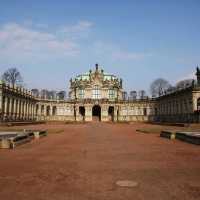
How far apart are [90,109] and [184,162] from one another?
104642mm

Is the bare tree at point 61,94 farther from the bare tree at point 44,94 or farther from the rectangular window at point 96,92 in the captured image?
the rectangular window at point 96,92

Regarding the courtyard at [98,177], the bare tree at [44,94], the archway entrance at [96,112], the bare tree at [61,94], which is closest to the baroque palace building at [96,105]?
the archway entrance at [96,112]

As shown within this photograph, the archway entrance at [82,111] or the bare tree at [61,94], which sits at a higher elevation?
the bare tree at [61,94]

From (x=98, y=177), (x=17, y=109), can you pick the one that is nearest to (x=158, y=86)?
(x=17, y=109)

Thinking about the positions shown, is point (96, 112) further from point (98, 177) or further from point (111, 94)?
point (98, 177)

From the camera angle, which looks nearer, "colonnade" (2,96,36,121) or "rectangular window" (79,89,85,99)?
"colonnade" (2,96,36,121)

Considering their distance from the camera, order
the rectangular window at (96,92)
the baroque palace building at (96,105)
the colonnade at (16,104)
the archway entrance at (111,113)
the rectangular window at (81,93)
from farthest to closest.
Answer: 1. the rectangular window at (81,93)
2. the rectangular window at (96,92)
3. the archway entrance at (111,113)
4. the baroque palace building at (96,105)
5. the colonnade at (16,104)

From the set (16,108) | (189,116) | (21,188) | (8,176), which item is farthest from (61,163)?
(16,108)

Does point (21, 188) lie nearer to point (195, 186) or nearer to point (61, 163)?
point (61, 163)

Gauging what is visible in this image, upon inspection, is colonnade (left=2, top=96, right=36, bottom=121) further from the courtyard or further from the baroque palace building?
the courtyard

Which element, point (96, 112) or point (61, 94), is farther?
point (61, 94)

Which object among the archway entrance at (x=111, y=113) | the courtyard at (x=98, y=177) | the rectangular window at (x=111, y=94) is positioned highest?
the rectangular window at (x=111, y=94)

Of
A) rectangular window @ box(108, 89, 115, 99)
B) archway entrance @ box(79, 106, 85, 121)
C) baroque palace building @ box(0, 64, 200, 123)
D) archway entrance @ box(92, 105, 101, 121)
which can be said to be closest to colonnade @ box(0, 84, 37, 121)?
baroque palace building @ box(0, 64, 200, 123)

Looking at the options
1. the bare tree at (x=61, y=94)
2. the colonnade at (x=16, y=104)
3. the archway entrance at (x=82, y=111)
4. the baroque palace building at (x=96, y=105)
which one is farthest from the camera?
the bare tree at (x=61, y=94)
